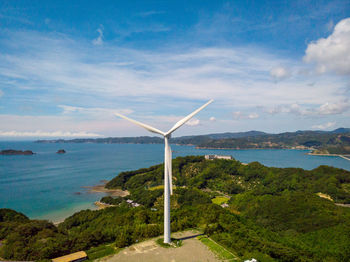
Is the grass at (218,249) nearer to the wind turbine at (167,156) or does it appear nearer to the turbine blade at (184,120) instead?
the wind turbine at (167,156)

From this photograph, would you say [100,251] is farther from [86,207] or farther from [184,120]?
[86,207]

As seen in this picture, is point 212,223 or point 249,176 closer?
point 212,223

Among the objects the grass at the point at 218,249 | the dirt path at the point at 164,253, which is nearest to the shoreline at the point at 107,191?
the grass at the point at 218,249

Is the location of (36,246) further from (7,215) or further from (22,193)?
(22,193)

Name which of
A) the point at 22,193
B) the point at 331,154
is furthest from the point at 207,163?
the point at 331,154

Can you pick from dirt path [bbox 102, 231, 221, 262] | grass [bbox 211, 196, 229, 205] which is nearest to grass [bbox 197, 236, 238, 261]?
dirt path [bbox 102, 231, 221, 262]

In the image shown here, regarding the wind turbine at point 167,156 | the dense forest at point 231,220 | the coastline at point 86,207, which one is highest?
the wind turbine at point 167,156

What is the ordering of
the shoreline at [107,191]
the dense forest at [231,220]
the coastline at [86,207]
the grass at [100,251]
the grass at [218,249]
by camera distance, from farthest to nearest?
the shoreline at [107,191] → the coastline at [86,207] → the dense forest at [231,220] → the grass at [100,251] → the grass at [218,249]
